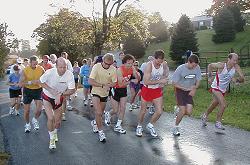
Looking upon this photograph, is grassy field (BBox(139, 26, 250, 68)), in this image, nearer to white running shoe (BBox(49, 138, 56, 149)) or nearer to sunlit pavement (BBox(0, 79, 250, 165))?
sunlit pavement (BBox(0, 79, 250, 165))

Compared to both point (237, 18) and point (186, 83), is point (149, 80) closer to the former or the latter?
point (186, 83)

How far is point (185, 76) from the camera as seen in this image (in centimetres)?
965

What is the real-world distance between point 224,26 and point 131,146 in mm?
54062

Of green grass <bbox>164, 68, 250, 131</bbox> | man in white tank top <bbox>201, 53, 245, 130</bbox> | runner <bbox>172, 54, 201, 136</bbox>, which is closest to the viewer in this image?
runner <bbox>172, 54, 201, 136</bbox>

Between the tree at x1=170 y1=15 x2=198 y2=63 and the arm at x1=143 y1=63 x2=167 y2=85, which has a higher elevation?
the tree at x1=170 y1=15 x2=198 y2=63

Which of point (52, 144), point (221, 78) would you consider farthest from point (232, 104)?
point (52, 144)

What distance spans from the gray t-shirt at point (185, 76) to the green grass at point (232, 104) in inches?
85.5

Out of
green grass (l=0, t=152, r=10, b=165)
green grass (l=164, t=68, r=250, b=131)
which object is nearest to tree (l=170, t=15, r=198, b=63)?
green grass (l=164, t=68, r=250, b=131)

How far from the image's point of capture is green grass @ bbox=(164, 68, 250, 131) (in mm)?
12096

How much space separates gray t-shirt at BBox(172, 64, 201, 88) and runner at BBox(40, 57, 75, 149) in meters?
2.52

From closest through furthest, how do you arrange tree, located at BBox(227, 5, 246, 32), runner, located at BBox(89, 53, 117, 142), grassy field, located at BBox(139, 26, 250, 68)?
runner, located at BBox(89, 53, 117, 142) → grassy field, located at BBox(139, 26, 250, 68) → tree, located at BBox(227, 5, 246, 32)

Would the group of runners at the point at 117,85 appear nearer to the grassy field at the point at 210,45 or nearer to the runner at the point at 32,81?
the runner at the point at 32,81

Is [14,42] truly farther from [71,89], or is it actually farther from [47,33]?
[71,89]

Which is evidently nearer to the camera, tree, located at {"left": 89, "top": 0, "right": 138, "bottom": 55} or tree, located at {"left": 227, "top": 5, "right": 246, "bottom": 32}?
tree, located at {"left": 89, "top": 0, "right": 138, "bottom": 55}
